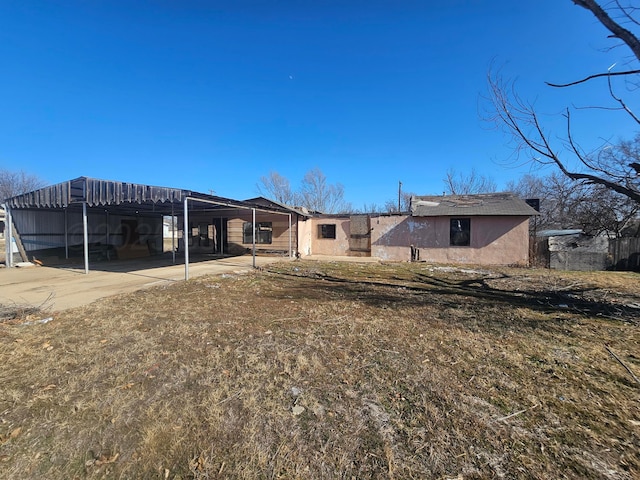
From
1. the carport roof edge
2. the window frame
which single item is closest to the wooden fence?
the window frame

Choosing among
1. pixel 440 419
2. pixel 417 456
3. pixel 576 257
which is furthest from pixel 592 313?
pixel 576 257

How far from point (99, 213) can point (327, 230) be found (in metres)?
11.7

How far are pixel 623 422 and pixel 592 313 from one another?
3.99 metres

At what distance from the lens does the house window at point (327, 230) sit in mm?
16484

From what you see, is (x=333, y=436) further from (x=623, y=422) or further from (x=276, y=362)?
(x=623, y=422)

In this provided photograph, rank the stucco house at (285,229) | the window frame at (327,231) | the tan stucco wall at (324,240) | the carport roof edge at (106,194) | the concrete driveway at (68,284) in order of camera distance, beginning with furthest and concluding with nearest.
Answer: the window frame at (327,231) → the tan stucco wall at (324,240) → the stucco house at (285,229) → the carport roof edge at (106,194) → the concrete driveway at (68,284)

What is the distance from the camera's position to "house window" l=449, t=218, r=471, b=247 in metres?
13.7

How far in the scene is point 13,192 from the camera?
1462 inches

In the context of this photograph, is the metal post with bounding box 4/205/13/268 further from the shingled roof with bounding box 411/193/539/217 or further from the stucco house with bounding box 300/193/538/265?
the shingled roof with bounding box 411/193/539/217

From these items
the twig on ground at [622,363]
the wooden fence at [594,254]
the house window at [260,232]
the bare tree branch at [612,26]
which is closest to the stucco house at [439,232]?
the wooden fence at [594,254]

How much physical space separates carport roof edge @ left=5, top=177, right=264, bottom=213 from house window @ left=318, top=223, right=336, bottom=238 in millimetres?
7171

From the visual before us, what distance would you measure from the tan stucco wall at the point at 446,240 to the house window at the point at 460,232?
172mm

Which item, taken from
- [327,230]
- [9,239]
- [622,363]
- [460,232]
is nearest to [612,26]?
[622,363]

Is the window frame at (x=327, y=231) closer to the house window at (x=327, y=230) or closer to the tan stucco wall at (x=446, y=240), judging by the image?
the house window at (x=327, y=230)
